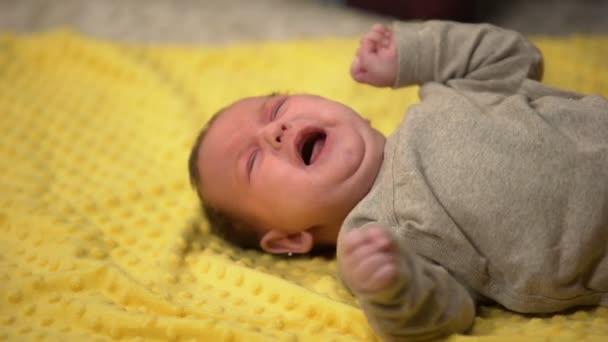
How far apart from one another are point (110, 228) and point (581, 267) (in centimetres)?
80

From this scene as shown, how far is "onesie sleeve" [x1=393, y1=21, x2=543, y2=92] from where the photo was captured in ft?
3.66

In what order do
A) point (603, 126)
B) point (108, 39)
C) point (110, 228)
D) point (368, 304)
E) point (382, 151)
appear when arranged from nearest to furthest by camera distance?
point (368, 304) → point (603, 126) → point (382, 151) → point (110, 228) → point (108, 39)

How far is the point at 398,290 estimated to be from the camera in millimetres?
744

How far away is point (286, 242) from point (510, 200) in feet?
1.30

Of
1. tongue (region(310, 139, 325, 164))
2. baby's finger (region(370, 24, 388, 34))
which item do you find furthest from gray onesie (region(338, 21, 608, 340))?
baby's finger (region(370, 24, 388, 34))

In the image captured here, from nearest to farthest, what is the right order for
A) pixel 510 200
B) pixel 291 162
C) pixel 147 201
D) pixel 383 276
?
1. pixel 383 276
2. pixel 510 200
3. pixel 291 162
4. pixel 147 201

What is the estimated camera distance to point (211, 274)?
1.04 metres

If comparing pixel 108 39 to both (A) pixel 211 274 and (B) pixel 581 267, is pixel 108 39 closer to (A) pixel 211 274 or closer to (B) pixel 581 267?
(A) pixel 211 274

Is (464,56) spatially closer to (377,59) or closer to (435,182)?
(377,59)

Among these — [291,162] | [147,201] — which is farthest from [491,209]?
[147,201]

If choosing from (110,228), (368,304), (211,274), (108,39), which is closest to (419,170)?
(368,304)

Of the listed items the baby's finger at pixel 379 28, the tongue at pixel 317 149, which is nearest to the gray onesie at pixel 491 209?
the tongue at pixel 317 149

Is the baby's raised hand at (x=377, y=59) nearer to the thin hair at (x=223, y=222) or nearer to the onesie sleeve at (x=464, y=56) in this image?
the onesie sleeve at (x=464, y=56)

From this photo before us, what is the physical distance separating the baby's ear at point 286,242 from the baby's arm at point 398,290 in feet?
0.90
